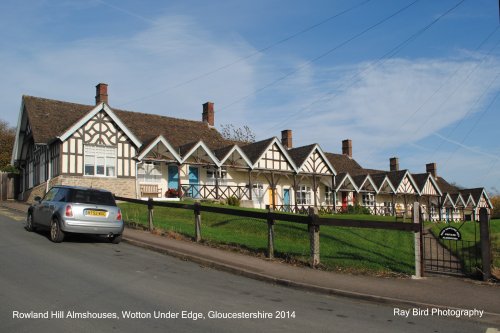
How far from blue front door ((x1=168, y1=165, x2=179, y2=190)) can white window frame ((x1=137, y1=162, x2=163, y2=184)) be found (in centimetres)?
78

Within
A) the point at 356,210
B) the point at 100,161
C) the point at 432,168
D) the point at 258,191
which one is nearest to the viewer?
the point at 100,161

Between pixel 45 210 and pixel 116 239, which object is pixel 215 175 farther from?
pixel 45 210

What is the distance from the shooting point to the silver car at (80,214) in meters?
12.9

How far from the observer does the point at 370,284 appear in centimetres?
962

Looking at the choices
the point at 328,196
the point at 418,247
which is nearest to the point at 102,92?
the point at 328,196

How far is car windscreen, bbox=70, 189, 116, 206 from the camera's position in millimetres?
13266

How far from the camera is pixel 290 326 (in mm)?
6613

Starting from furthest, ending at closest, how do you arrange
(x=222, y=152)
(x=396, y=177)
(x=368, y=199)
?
(x=396, y=177), (x=368, y=199), (x=222, y=152)

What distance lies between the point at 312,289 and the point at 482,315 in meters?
2.91

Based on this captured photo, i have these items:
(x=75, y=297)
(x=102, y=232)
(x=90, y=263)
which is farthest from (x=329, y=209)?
(x=75, y=297)

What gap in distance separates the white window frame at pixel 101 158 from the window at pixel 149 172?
6.98 feet

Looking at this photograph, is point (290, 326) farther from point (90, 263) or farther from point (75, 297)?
point (90, 263)

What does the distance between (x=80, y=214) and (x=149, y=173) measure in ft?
57.1

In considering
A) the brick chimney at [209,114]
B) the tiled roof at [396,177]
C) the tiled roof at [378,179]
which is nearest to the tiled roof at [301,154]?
the brick chimney at [209,114]
